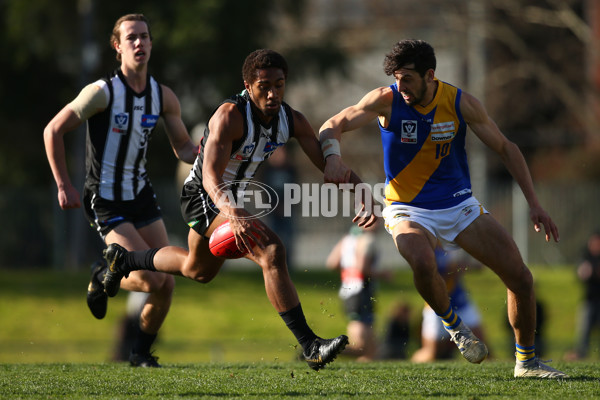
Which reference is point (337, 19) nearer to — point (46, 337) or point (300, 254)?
point (300, 254)

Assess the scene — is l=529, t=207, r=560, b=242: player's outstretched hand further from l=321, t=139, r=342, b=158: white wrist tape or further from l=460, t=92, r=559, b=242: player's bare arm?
l=321, t=139, r=342, b=158: white wrist tape

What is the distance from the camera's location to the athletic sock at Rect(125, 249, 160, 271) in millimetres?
6242

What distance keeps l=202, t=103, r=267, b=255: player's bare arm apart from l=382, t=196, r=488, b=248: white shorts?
3.91 ft

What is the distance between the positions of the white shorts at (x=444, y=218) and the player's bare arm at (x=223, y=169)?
3.91 feet

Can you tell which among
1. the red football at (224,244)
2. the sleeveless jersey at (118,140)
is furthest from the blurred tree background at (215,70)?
the red football at (224,244)

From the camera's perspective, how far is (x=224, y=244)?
218 inches

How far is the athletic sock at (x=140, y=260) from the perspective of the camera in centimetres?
624

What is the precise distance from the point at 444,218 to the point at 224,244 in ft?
5.35

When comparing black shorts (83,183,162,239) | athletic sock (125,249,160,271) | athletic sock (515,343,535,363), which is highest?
black shorts (83,183,162,239)

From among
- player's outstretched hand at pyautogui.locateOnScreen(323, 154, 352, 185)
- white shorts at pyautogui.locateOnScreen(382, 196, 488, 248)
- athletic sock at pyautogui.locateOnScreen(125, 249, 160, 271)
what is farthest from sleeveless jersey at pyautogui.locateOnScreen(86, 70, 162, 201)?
white shorts at pyautogui.locateOnScreen(382, 196, 488, 248)

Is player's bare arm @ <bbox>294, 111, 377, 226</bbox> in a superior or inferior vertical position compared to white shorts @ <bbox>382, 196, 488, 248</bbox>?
superior

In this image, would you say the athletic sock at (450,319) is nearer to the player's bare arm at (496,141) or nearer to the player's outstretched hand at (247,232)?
the player's bare arm at (496,141)

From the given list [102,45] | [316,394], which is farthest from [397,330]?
[102,45]

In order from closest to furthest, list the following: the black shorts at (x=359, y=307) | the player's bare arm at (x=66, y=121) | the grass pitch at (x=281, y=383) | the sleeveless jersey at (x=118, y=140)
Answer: the grass pitch at (x=281, y=383)
the player's bare arm at (x=66, y=121)
the sleeveless jersey at (x=118, y=140)
the black shorts at (x=359, y=307)
